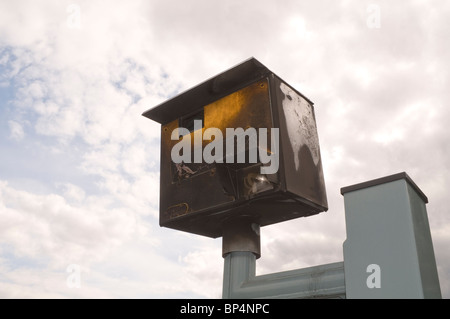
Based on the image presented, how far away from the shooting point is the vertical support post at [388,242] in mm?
4207

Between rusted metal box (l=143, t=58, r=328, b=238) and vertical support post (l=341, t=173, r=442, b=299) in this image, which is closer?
vertical support post (l=341, t=173, r=442, b=299)

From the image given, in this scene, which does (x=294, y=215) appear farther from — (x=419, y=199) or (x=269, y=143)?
(x=419, y=199)

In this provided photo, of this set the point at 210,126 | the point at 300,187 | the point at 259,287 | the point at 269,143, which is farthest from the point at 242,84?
the point at 259,287

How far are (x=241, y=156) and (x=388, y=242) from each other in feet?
7.62

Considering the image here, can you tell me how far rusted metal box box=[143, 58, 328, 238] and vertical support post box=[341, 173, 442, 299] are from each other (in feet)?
3.96

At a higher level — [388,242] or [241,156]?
[241,156]

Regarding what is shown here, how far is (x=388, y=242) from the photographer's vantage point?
4426mm

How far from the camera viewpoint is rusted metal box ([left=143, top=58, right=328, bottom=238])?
234 inches

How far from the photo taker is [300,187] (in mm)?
5961

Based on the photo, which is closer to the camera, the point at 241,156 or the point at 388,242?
the point at 388,242

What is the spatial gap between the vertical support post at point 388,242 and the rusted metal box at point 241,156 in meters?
1.21

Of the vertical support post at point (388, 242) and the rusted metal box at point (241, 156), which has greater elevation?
the rusted metal box at point (241, 156)
